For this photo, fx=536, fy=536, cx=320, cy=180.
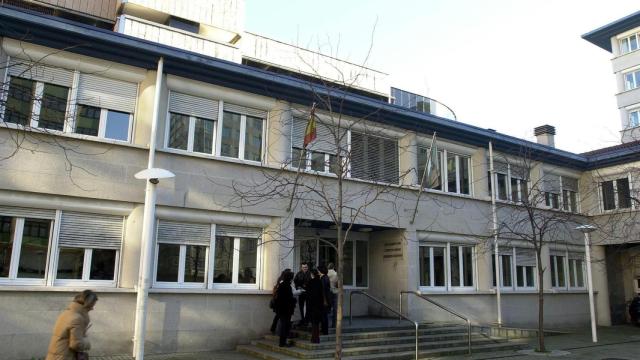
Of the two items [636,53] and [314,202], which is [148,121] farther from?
[636,53]

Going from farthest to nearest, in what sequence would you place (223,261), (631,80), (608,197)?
(631,80) < (608,197) < (223,261)

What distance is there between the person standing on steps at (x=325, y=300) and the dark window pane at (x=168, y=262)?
350 cm

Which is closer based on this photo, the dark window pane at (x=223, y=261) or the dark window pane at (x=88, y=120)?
the dark window pane at (x=88, y=120)

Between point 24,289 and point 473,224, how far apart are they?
1368 cm

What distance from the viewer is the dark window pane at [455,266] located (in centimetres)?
1798

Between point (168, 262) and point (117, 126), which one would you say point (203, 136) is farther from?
point (168, 262)

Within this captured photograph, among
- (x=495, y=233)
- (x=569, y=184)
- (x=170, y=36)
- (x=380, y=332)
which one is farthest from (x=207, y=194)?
(x=569, y=184)

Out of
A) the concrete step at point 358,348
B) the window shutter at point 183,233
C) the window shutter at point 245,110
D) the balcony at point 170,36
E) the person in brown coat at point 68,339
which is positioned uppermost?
the balcony at point 170,36

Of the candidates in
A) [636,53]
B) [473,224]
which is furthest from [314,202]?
[636,53]

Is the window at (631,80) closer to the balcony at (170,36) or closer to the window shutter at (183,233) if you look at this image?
the balcony at (170,36)

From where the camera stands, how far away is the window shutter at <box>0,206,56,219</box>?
36.9ft

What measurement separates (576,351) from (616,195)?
33.0 feet

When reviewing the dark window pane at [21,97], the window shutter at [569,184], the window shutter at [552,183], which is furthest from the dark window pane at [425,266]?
the dark window pane at [21,97]

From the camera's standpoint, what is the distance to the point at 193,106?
1378 cm
